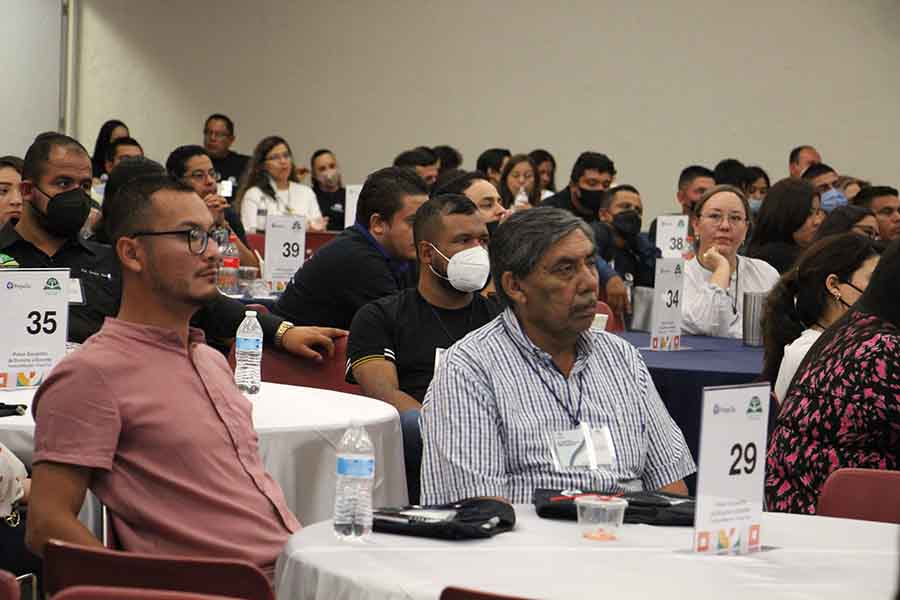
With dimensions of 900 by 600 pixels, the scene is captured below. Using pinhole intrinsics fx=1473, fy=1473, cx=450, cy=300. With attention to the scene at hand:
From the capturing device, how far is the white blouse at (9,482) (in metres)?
2.95

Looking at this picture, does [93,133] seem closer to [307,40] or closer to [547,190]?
[307,40]

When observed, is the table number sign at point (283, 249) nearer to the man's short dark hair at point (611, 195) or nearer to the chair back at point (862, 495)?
the man's short dark hair at point (611, 195)

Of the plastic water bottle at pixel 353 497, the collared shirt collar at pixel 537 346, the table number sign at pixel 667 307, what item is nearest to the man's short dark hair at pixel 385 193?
the table number sign at pixel 667 307

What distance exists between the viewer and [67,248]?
16.1 ft

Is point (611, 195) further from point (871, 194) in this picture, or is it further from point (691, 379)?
point (691, 379)

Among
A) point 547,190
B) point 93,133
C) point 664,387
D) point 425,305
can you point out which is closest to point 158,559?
point 425,305

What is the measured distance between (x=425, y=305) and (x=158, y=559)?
2.44 metres

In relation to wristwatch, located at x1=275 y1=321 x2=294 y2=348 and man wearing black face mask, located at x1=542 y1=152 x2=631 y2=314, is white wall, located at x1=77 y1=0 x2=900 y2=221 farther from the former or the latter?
wristwatch, located at x1=275 y1=321 x2=294 y2=348

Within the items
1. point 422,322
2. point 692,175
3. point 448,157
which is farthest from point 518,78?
point 422,322

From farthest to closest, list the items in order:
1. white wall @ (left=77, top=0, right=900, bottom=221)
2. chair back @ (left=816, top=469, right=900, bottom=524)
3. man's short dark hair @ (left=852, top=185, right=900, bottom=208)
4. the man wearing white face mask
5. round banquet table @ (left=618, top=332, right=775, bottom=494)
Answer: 1. white wall @ (left=77, top=0, right=900, bottom=221)
2. man's short dark hair @ (left=852, top=185, right=900, bottom=208)
3. round banquet table @ (left=618, top=332, right=775, bottom=494)
4. the man wearing white face mask
5. chair back @ (left=816, top=469, right=900, bottom=524)

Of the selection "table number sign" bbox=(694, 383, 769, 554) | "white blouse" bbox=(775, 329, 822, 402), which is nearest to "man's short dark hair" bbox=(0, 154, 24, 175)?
"white blouse" bbox=(775, 329, 822, 402)

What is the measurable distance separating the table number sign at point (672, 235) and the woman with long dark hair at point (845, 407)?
4.31 meters

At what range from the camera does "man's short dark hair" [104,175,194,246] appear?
9.42 feet

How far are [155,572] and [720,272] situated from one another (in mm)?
4693
